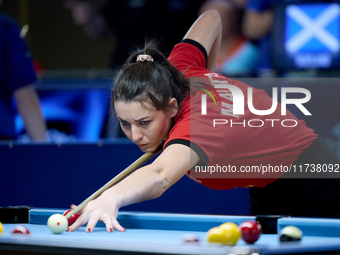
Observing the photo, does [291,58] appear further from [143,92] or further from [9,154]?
[143,92]

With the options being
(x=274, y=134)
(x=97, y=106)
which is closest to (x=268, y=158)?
(x=274, y=134)

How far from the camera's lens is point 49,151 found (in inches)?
118

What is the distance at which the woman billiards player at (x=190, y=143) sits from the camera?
1445mm

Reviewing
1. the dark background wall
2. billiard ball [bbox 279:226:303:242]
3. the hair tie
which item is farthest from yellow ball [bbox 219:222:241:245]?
the dark background wall

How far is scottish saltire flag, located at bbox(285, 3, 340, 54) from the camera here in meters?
4.71

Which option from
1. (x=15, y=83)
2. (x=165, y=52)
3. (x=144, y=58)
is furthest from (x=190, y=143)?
(x=165, y=52)

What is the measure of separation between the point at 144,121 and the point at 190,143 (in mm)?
242

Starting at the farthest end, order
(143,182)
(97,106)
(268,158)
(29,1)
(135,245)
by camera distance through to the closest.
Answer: (29,1) < (97,106) < (268,158) < (143,182) < (135,245)

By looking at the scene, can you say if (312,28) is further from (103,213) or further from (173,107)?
(103,213)

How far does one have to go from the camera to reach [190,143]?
1.48 metres

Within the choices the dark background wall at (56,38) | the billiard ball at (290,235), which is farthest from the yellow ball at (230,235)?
the dark background wall at (56,38)

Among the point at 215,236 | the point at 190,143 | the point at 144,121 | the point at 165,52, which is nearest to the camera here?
the point at 215,236

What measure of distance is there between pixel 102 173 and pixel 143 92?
1.43m

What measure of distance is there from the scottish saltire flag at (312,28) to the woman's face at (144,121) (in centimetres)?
347
